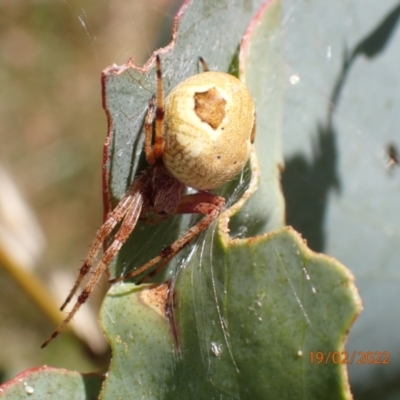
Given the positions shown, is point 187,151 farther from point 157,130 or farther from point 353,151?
point 353,151

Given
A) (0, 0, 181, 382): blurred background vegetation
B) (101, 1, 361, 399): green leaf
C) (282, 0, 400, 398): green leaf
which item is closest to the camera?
(101, 1, 361, 399): green leaf

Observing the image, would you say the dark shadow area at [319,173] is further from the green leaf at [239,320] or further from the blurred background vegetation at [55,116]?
the blurred background vegetation at [55,116]

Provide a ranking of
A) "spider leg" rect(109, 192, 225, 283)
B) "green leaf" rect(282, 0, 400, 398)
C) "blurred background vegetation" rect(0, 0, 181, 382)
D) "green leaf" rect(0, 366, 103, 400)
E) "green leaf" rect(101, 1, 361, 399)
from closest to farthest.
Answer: "green leaf" rect(101, 1, 361, 399)
"green leaf" rect(0, 366, 103, 400)
"spider leg" rect(109, 192, 225, 283)
"green leaf" rect(282, 0, 400, 398)
"blurred background vegetation" rect(0, 0, 181, 382)

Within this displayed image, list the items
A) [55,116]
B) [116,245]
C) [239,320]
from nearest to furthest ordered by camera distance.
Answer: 1. [239,320]
2. [116,245]
3. [55,116]

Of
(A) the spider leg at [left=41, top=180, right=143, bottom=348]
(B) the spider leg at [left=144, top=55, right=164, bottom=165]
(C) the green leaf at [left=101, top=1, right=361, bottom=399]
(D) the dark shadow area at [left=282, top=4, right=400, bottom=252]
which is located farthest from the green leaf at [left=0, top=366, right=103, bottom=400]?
(D) the dark shadow area at [left=282, top=4, right=400, bottom=252]

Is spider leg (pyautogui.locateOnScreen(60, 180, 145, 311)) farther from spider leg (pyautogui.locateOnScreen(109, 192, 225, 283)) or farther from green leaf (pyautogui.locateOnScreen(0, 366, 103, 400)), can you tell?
green leaf (pyautogui.locateOnScreen(0, 366, 103, 400))

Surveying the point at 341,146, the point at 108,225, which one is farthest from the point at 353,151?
the point at 108,225

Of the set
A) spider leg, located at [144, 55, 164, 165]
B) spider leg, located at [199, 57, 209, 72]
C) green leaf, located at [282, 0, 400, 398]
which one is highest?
spider leg, located at [199, 57, 209, 72]
